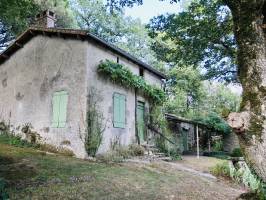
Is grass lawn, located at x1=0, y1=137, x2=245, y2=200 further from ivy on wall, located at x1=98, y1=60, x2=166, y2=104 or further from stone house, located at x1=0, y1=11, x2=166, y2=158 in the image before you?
ivy on wall, located at x1=98, y1=60, x2=166, y2=104

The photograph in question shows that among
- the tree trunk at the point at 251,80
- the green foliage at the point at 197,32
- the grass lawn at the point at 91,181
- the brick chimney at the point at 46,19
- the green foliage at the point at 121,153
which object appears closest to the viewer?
the tree trunk at the point at 251,80

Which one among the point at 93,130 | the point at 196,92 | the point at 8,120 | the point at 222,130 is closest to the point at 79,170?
the point at 93,130

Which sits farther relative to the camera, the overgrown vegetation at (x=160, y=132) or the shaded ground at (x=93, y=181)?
the overgrown vegetation at (x=160, y=132)

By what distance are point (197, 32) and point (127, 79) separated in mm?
4528

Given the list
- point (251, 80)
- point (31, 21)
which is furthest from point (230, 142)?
point (251, 80)

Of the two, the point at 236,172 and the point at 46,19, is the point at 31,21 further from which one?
the point at 236,172

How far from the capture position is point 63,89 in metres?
12.8

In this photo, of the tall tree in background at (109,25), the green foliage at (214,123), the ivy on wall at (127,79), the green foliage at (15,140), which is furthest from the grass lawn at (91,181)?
the tall tree in background at (109,25)

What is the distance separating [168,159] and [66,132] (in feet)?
17.8

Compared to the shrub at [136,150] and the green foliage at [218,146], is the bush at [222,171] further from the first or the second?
the green foliage at [218,146]

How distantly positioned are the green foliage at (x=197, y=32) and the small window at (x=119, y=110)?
3.29 meters

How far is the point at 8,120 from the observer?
15.4 metres

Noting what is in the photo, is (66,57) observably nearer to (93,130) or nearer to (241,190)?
(93,130)

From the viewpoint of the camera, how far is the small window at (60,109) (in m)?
12.5
